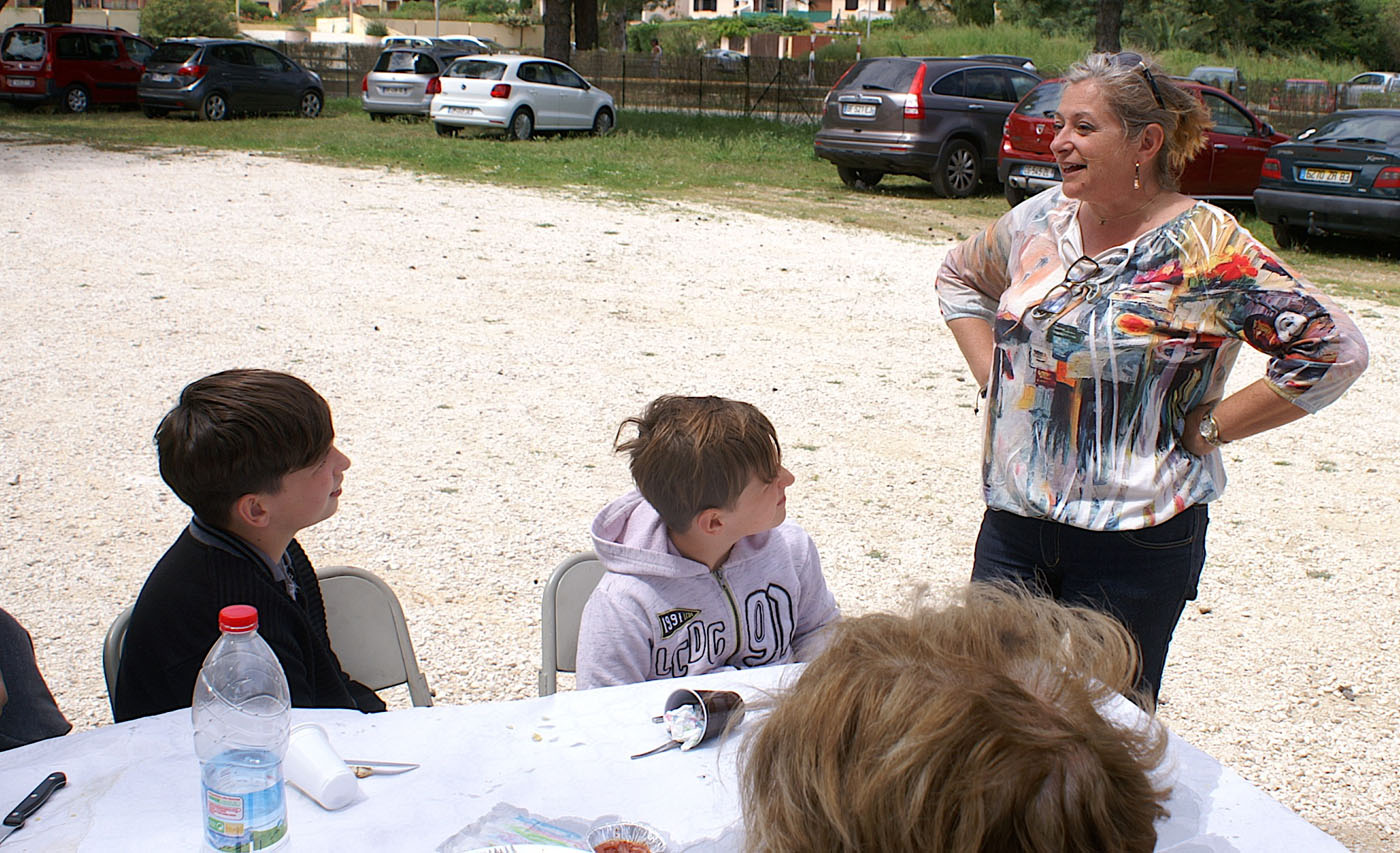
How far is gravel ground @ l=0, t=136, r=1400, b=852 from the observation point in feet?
13.3

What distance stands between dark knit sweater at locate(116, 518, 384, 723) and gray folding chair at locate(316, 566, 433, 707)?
311mm

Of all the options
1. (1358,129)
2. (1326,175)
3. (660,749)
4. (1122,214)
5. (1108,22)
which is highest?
(1108,22)

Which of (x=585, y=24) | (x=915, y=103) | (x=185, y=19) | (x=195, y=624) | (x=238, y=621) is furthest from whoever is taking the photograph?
(x=185, y=19)

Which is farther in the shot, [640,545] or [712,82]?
[712,82]

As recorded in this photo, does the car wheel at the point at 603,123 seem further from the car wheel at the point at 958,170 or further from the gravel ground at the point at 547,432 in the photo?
the gravel ground at the point at 547,432

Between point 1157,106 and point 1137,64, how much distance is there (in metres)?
0.11

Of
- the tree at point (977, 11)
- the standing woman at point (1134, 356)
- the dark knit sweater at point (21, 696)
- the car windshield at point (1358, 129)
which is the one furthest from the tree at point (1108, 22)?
the tree at point (977, 11)

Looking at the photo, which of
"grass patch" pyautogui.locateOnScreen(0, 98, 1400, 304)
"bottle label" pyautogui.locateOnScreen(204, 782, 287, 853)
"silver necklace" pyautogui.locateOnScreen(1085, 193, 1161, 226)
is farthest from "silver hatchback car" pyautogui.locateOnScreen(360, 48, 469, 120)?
"bottle label" pyautogui.locateOnScreen(204, 782, 287, 853)

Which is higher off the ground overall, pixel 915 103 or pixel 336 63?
pixel 336 63

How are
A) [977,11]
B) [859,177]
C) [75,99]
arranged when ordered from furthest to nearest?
[977,11] → [75,99] → [859,177]

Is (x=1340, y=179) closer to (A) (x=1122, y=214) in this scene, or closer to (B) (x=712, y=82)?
(A) (x=1122, y=214)

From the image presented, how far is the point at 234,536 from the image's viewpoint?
2506mm

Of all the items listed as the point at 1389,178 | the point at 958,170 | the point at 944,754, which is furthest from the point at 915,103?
the point at 944,754

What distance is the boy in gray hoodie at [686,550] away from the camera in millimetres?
2574
